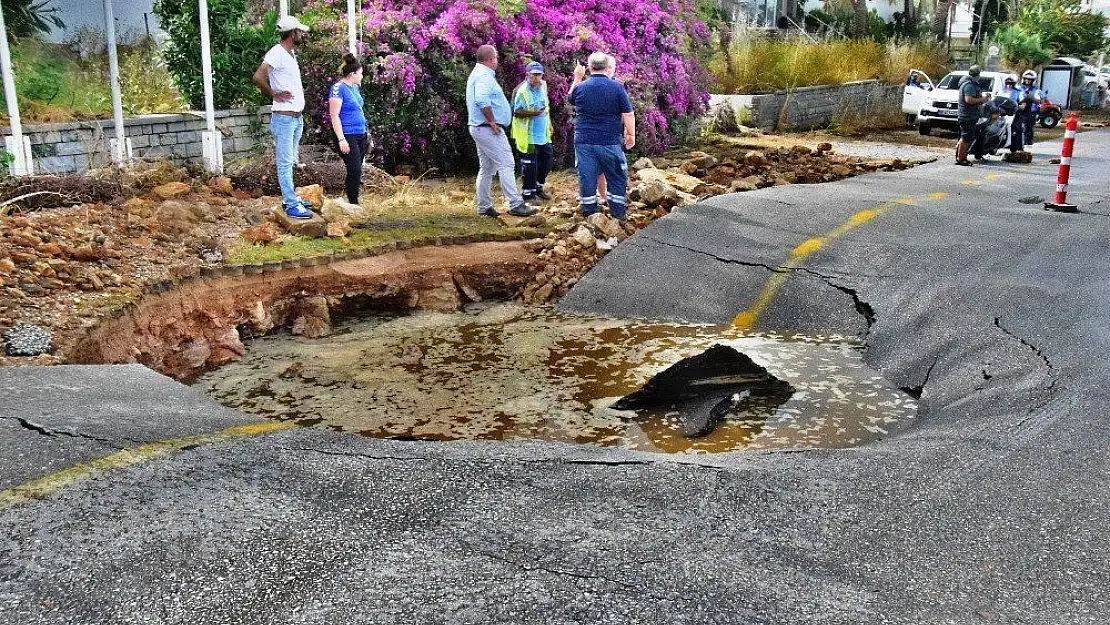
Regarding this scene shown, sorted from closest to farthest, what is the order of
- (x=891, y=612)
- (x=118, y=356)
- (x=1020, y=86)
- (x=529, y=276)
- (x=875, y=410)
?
(x=891, y=612), (x=875, y=410), (x=118, y=356), (x=529, y=276), (x=1020, y=86)

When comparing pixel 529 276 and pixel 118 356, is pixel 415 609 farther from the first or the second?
pixel 529 276

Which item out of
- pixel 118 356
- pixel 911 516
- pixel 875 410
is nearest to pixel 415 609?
pixel 911 516

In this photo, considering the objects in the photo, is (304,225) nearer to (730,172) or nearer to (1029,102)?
(730,172)

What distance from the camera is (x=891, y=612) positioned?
331cm

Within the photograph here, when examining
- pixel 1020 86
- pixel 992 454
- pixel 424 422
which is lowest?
pixel 424 422

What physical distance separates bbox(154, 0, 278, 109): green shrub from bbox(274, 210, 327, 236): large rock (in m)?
4.04

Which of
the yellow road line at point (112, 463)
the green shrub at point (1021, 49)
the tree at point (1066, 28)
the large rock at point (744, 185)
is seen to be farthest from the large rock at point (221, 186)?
the tree at point (1066, 28)

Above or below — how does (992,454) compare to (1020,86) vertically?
below

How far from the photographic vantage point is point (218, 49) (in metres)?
13.0

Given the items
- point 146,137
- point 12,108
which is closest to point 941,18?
point 146,137

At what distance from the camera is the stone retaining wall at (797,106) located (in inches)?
831

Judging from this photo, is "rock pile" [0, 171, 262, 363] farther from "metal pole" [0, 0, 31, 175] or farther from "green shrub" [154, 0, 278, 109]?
"green shrub" [154, 0, 278, 109]

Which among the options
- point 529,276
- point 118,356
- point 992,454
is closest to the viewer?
point 992,454

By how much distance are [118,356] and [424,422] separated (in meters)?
2.68
